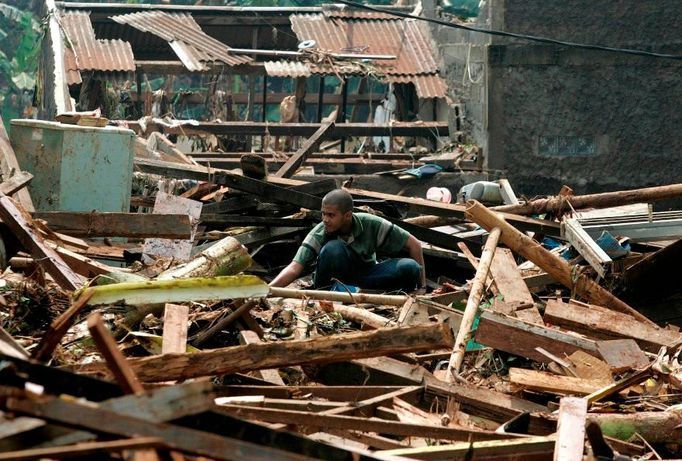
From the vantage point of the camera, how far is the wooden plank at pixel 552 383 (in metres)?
7.33

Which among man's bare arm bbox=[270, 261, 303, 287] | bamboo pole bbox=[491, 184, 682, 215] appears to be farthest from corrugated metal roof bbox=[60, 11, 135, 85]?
man's bare arm bbox=[270, 261, 303, 287]

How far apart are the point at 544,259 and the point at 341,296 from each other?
1.85 metres

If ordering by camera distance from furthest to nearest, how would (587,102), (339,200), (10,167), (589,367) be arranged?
(587,102) < (10,167) < (339,200) < (589,367)

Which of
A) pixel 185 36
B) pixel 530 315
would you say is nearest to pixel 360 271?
pixel 530 315

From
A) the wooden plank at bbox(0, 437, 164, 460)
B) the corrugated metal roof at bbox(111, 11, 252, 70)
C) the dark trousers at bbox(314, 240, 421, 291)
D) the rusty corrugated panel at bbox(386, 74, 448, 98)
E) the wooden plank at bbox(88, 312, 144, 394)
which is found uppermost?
the corrugated metal roof at bbox(111, 11, 252, 70)

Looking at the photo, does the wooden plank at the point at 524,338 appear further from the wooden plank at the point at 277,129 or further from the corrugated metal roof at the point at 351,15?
the corrugated metal roof at the point at 351,15

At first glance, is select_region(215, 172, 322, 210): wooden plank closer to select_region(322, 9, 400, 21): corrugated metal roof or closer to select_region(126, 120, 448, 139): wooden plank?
select_region(126, 120, 448, 139): wooden plank

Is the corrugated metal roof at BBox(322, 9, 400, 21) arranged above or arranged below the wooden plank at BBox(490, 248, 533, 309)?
above

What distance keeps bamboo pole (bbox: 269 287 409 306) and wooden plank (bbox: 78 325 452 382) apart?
2827 mm

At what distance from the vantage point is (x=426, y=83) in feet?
72.1

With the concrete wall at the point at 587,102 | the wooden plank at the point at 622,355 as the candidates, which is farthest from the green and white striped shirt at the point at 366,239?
the concrete wall at the point at 587,102

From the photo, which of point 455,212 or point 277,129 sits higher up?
point 277,129

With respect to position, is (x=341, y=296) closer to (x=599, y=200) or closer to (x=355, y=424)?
(x=355, y=424)

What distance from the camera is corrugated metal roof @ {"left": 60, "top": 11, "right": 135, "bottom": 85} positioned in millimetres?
21062
